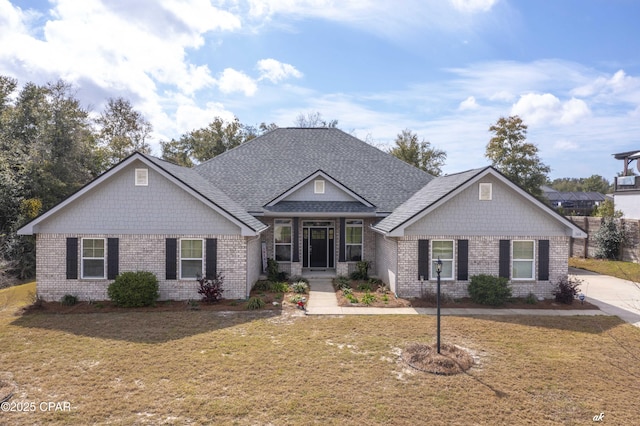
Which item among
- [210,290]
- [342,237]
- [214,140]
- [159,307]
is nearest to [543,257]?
[342,237]

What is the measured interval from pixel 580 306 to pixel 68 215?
1938 cm

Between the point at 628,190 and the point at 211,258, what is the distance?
32076 millimetres

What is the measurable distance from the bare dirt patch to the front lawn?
0.74 feet

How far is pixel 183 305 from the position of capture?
13.6m

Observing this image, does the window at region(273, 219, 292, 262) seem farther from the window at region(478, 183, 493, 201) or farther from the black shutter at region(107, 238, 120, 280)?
the window at region(478, 183, 493, 201)

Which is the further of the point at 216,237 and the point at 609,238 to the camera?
the point at 609,238

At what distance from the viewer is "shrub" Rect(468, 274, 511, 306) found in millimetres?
13898

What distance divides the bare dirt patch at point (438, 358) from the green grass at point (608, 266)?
597 inches

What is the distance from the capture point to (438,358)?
880cm

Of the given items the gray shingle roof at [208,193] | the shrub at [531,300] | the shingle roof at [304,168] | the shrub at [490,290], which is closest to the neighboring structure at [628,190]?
the shingle roof at [304,168]

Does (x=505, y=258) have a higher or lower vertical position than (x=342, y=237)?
lower

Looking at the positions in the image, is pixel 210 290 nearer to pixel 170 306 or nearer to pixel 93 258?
pixel 170 306

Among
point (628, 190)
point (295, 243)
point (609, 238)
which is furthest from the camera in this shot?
point (628, 190)

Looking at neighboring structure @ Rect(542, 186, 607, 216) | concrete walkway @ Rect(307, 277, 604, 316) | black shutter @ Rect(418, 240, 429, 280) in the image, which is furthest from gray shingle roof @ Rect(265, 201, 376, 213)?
neighboring structure @ Rect(542, 186, 607, 216)
